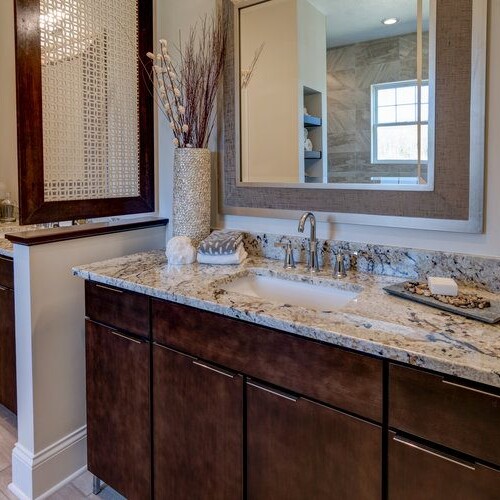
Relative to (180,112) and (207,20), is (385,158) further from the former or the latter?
(207,20)

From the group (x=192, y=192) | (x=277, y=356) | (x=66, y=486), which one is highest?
(x=192, y=192)

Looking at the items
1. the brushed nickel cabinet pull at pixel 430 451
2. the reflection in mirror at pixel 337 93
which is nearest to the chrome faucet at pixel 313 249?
the reflection in mirror at pixel 337 93

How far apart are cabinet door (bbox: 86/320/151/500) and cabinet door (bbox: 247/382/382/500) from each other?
47 cm


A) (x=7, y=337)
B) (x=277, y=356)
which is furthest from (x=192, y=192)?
(x=7, y=337)

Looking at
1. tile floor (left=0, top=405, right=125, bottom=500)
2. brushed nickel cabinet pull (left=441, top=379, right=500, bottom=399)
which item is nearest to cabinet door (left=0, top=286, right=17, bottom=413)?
tile floor (left=0, top=405, right=125, bottom=500)

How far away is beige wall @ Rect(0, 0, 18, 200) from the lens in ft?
9.61

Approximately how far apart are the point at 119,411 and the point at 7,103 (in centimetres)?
240

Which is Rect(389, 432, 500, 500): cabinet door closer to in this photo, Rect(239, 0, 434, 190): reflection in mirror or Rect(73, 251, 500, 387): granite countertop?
Rect(73, 251, 500, 387): granite countertop

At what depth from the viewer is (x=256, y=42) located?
1.84m

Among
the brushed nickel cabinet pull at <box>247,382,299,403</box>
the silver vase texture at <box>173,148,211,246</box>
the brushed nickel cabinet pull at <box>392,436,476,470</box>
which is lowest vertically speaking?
the brushed nickel cabinet pull at <box>392,436,476,470</box>

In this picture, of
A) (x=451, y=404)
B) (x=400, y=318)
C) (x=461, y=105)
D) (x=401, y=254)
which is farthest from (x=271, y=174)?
(x=451, y=404)

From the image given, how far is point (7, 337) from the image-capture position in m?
2.22

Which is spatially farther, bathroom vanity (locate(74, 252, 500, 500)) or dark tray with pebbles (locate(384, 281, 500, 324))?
dark tray with pebbles (locate(384, 281, 500, 324))

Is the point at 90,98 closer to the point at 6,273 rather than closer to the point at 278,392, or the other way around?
the point at 6,273
